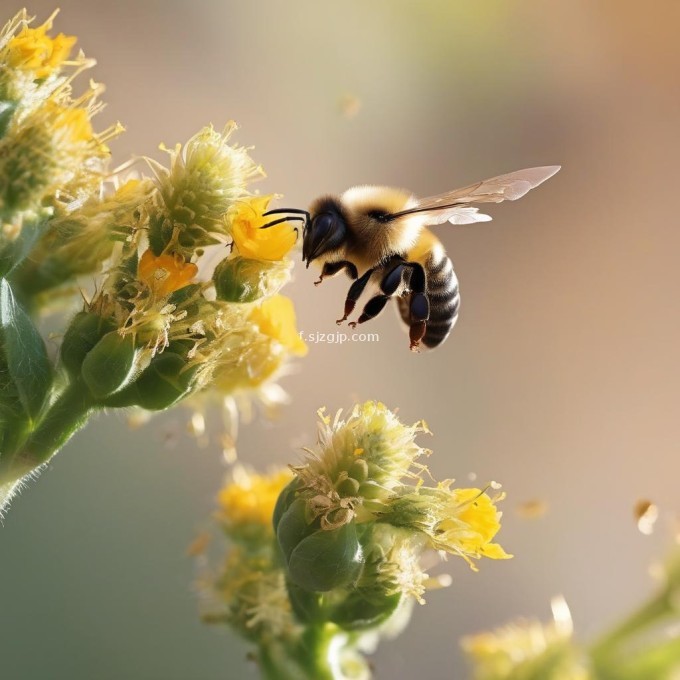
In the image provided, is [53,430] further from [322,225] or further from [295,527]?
[322,225]

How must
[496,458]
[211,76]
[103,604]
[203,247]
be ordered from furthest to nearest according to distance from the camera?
[211,76]
[496,458]
[103,604]
[203,247]

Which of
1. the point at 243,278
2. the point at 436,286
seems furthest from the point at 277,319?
the point at 436,286

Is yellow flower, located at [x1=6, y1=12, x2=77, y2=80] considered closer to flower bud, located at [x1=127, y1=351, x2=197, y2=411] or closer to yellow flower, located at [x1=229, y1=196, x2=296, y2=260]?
yellow flower, located at [x1=229, y1=196, x2=296, y2=260]

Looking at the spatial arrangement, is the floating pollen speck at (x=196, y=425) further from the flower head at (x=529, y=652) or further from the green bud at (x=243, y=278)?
the flower head at (x=529, y=652)

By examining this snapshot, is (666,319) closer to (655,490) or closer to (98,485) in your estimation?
(655,490)

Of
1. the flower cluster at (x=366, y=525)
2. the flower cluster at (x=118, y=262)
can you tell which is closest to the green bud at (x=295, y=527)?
the flower cluster at (x=366, y=525)

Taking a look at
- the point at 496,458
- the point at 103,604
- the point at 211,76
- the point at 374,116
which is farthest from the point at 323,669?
the point at 374,116

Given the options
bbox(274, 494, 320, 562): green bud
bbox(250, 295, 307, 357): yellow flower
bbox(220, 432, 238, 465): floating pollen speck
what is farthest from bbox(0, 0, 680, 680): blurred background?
bbox(274, 494, 320, 562): green bud
